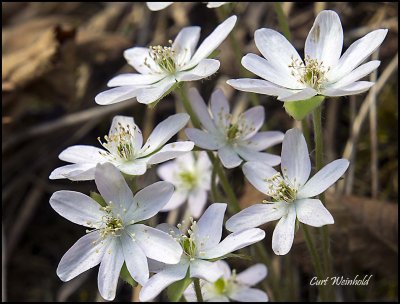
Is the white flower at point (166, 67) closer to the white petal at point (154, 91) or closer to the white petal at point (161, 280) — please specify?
the white petal at point (154, 91)

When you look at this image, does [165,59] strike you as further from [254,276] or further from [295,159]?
[254,276]

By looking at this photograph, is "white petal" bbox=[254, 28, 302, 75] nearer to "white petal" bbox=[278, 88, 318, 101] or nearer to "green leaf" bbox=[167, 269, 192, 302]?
"white petal" bbox=[278, 88, 318, 101]

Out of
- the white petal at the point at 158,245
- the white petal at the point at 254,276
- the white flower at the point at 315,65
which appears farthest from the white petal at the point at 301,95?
the white petal at the point at 254,276

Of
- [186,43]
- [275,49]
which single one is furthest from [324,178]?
[186,43]

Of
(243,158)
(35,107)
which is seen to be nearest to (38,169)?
(35,107)

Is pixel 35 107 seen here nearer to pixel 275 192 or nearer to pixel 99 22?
pixel 99 22

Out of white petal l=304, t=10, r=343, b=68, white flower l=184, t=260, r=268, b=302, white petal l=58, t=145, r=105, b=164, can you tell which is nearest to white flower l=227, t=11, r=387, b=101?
white petal l=304, t=10, r=343, b=68
